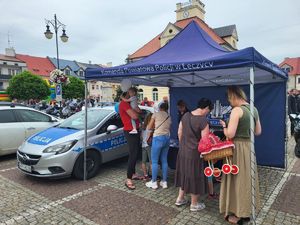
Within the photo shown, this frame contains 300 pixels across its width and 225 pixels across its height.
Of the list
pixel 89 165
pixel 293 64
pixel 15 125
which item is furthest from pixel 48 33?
pixel 293 64

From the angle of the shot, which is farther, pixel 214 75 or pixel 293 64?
pixel 293 64

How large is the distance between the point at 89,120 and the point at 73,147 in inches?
40.2

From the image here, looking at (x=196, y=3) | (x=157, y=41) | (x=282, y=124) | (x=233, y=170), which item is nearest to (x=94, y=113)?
(x=233, y=170)

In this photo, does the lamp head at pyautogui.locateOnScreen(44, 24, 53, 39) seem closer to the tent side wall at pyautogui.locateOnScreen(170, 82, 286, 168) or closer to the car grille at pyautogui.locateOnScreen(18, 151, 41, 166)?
the car grille at pyautogui.locateOnScreen(18, 151, 41, 166)

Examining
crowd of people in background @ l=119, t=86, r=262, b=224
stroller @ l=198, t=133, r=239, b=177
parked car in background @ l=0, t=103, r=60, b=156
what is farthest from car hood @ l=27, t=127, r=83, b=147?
stroller @ l=198, t=133, r=239, b=177

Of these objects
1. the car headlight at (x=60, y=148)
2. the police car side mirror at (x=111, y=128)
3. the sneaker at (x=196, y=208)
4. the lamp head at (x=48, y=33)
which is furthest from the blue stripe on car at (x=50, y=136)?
the lamp head at (x=48, y=33)

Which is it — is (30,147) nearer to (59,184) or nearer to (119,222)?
(59,184)

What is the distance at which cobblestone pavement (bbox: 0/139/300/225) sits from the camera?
3.77m

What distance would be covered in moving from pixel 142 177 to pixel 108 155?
998 millimetres

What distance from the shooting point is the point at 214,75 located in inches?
228

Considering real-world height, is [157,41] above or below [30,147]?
above

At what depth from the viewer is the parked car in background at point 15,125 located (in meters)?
7.07

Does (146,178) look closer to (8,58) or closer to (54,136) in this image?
(54,136)

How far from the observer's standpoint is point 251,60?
10.7ft
